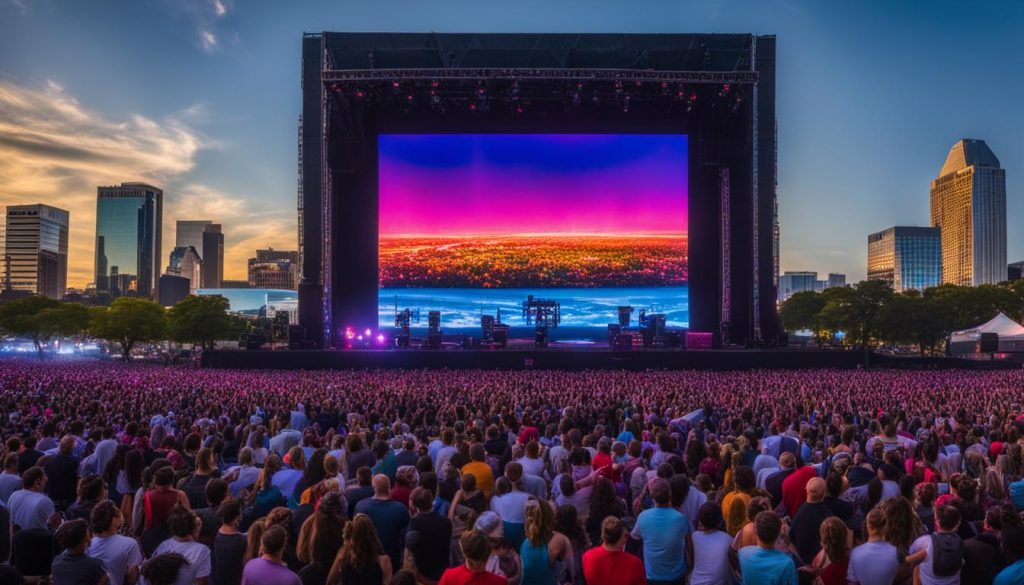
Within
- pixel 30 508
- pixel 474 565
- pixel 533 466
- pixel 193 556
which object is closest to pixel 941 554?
pixel 474 565

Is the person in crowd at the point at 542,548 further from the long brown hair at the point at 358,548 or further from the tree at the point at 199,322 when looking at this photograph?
the tree at the point at 199,322

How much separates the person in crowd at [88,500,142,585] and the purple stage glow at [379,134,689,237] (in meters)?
30.7

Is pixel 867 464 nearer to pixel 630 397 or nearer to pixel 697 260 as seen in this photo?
pixel 630 397

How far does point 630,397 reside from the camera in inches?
608

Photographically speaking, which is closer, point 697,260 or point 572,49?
point 572,49

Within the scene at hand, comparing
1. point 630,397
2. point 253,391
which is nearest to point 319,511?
point 630,397

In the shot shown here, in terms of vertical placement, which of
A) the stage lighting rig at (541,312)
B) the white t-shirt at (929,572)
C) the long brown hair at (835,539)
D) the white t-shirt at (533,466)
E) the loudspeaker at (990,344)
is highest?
the stage lighting rig at (541,312)

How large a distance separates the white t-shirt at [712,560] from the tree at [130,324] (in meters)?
64.0

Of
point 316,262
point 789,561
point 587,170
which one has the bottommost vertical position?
point 789,561

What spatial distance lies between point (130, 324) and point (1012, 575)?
66.6 meters

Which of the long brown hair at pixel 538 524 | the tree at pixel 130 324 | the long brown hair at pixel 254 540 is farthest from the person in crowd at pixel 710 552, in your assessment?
→ the tree at pixel 130 324

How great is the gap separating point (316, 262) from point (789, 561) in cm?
3000

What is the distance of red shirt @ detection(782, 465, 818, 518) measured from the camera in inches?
242

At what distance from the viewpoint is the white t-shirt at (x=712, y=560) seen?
4.60m
